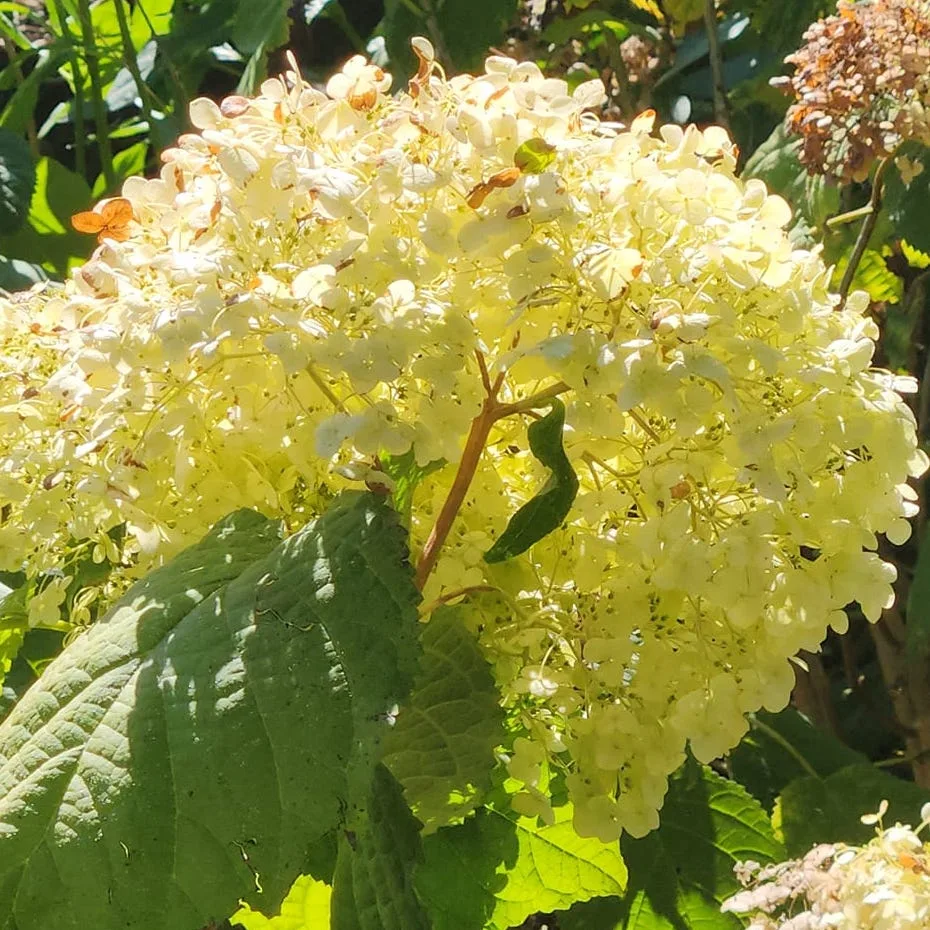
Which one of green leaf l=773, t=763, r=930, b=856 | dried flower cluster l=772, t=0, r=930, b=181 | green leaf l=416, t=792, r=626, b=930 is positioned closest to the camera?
green leaf l=416, t=792, r=626, b=930

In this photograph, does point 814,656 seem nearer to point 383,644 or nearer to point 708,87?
point 708,87

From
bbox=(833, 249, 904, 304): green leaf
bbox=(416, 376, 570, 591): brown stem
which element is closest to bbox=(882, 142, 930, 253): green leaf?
bbox=(833, 249, 904, 304): green leaf

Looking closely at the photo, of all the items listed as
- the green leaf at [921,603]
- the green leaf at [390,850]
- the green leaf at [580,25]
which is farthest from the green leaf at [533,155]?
the green leaf at [580,25]

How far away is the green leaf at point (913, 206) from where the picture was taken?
1.06 m

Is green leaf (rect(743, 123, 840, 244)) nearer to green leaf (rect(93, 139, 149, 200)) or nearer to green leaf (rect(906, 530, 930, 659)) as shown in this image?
green leaf (rect(906, 530, 930, 659))

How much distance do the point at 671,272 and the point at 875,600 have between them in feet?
0.53

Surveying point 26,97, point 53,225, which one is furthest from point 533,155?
point 26,97

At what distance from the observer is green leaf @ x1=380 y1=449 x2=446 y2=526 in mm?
478

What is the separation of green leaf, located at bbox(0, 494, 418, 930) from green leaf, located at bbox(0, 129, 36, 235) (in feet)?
3.38

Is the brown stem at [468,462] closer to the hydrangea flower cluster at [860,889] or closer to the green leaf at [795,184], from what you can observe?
the hydrangea flower cluster at [860,889]

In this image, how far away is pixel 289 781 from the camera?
1.30 feet

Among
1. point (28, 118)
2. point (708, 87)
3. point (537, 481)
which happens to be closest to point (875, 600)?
point (537, 481)

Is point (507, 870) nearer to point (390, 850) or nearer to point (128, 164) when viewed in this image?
point (390, 850)

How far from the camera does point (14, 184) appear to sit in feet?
4.34
